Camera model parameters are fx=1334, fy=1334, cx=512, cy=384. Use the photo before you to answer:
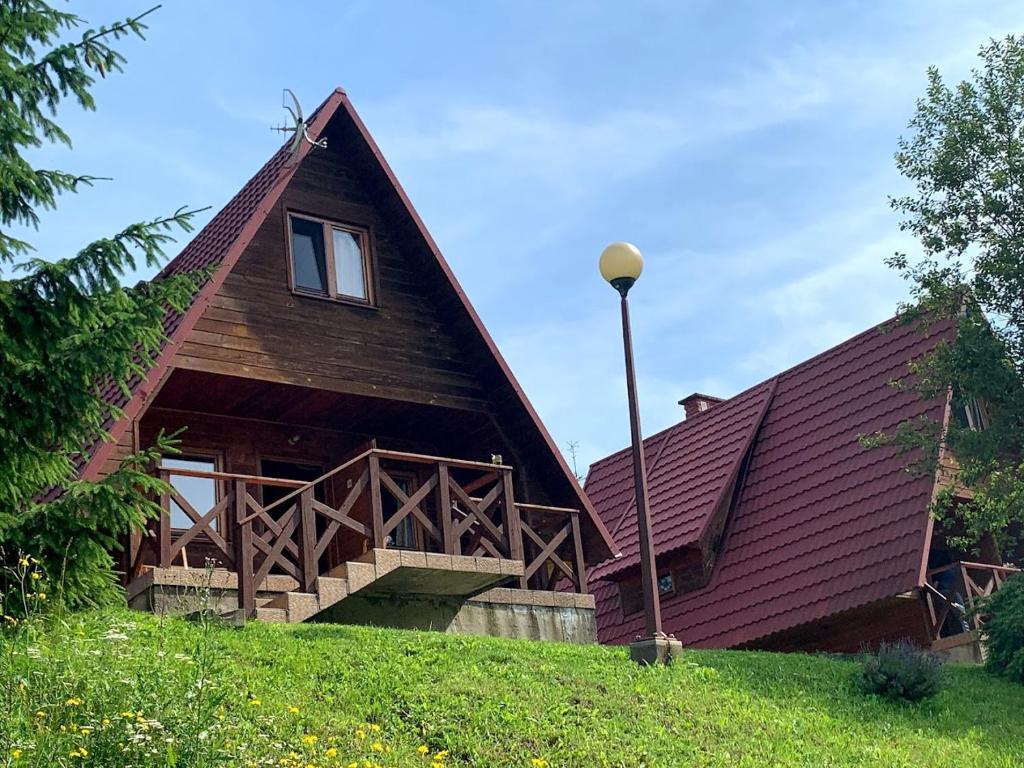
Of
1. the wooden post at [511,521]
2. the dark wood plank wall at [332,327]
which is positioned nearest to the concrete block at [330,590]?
the wooden post at [511,521]

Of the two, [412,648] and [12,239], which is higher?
[12,239]

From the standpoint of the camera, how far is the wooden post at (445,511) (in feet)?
48.7

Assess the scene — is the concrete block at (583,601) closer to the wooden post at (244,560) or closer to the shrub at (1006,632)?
the wooden post at (244,560)

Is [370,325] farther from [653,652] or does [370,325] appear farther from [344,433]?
[653,652]

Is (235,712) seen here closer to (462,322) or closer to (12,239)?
(12,239)

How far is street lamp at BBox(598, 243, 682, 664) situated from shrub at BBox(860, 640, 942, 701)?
1869 mm

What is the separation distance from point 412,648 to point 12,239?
16.0ft

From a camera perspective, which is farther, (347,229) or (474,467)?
(347,229)

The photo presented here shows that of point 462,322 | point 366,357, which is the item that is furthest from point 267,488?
point 462,322

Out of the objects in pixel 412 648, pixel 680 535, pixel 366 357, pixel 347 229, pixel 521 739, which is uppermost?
pixel 347 229

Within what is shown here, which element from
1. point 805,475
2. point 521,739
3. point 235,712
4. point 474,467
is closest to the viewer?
point 235,712

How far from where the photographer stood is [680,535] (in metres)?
21.3

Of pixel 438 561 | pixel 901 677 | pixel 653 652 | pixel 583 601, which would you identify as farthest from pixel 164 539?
pixel 901 677

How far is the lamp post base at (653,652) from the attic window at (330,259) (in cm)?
646
